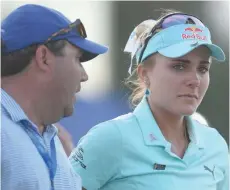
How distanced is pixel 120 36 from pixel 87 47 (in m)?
8.16

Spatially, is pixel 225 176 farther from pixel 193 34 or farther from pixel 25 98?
pixel 25 98

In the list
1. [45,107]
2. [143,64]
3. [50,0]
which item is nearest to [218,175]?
[143,64]

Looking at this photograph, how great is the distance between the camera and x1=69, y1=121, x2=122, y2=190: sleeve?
126 inches

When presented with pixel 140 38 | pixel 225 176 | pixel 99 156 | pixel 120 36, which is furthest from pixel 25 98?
pixel 120 36

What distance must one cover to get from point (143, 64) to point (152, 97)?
18cm

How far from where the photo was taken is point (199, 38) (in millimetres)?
3391

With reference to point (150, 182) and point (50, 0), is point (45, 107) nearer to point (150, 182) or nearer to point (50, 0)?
point (150, 182)

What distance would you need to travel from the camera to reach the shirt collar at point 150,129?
3314mm

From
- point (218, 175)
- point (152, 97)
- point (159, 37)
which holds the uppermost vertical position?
point (159, 37)

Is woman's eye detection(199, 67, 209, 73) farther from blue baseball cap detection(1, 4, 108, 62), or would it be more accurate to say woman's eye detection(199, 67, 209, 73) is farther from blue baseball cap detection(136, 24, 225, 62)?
blue baseball cap detection(1, 4, 108, 62)

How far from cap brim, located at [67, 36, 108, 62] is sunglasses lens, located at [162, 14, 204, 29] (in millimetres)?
605

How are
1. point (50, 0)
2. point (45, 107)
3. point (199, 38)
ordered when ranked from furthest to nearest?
point (50, 0) < point (199, 38) < point (45, 107)

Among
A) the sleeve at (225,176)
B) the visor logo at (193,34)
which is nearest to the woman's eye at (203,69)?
the visor logo at (193,34)

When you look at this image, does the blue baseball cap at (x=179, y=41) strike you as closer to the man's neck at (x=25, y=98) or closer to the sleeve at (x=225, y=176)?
the sleeve at (x=225, y=176)
